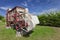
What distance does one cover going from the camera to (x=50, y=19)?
2592cm

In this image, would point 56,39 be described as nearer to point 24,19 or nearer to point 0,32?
point 24,19

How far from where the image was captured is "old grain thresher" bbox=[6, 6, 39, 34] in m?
14.2

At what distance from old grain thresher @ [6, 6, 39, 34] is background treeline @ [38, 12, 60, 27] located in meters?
10.1

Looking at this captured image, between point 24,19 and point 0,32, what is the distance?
3269mm

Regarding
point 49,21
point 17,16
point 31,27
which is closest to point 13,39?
point 31,27

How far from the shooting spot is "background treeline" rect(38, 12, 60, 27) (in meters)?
25.2

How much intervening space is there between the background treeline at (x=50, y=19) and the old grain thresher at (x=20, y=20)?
33.1ft

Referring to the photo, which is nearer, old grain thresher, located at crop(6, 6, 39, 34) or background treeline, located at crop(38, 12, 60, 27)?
old grain thresher, located at crop(6, 6, 39, 34)

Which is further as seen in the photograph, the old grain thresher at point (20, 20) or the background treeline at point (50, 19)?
the background treeline at point (50, 19)

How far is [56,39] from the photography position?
13648mm

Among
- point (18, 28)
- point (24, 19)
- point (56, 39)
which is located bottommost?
point (56, 39)

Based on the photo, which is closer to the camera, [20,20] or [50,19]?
[20,20]

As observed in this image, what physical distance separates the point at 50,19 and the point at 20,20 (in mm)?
12077

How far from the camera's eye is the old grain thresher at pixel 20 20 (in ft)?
46.7
